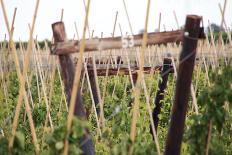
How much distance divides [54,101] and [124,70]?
4.31ft

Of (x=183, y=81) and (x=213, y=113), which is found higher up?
(x=183, y=81)

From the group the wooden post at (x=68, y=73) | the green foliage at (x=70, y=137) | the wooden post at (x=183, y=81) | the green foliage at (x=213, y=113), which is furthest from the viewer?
the wooden post at (x=68, y=73)

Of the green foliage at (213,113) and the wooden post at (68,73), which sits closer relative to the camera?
the green foliage at (213,113)

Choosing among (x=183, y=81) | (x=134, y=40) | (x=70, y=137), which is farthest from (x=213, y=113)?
(x=70, y=137)

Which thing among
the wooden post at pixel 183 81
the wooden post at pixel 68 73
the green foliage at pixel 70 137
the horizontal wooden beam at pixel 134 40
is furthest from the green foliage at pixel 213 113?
the green foliage at pixel 70 137

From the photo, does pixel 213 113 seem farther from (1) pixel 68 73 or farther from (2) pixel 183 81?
(1) pixel 68 73

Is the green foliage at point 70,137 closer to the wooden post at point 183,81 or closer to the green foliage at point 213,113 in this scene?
the wooden post at point 183,81

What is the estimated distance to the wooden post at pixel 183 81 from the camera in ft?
9.45

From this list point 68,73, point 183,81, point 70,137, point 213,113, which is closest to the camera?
point 70,137

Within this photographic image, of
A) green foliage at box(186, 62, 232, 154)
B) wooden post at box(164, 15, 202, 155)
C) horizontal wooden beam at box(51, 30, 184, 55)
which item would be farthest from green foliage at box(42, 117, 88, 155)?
green foliage at box(186, 62, 232, 154)

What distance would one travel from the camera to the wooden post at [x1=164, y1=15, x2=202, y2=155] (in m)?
2.88

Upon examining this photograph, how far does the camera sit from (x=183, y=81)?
294 centimetres

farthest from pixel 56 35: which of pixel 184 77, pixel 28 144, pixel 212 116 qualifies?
pixel 28 144

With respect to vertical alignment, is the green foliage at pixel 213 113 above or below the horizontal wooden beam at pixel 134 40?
below
